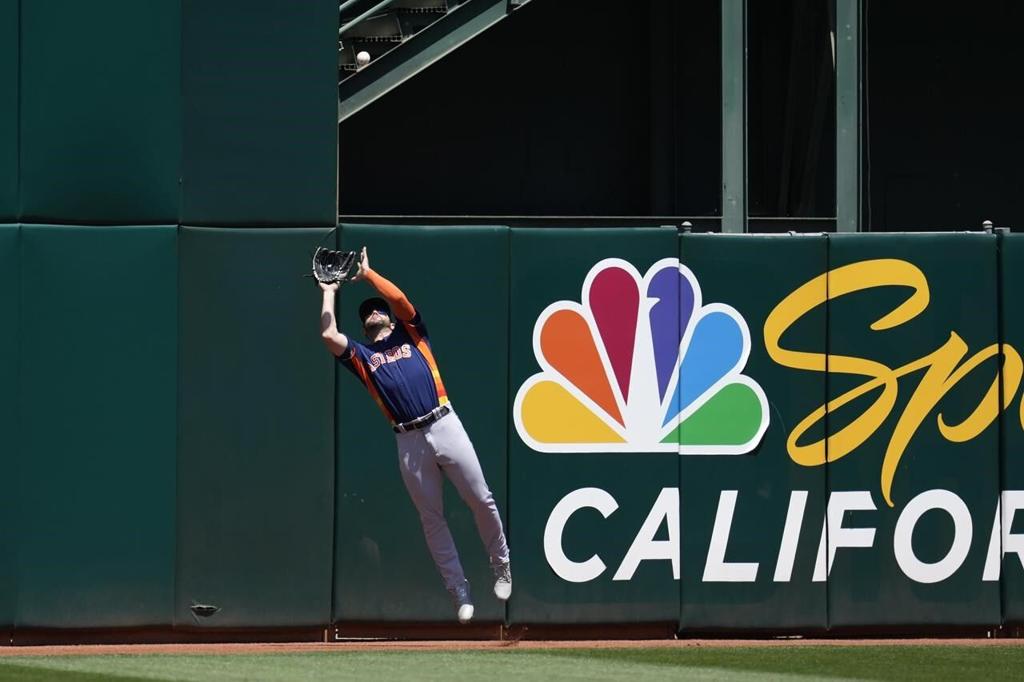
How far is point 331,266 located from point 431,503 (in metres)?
1.58

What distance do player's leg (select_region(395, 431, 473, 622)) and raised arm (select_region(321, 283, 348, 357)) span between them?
729mm

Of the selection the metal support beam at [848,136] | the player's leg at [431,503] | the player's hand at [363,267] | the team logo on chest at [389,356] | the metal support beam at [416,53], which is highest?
the metal support beam at [416,53]

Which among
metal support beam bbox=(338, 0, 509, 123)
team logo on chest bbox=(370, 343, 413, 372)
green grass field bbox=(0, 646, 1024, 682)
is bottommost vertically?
green grass field bbox=(0, 646, 1024, 682)

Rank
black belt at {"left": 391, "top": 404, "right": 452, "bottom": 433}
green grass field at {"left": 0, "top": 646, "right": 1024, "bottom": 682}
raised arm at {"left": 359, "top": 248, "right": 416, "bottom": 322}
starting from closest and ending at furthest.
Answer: green grass field at {"left": 0, "top": 646, "right": 1024, "bottom": 682}
raised arm at {"left": 359, "top": 248, "right": 416, "bottom": 322}
black belt at {"left": 391, "top": 404, "right": 452, "bottom": 433}

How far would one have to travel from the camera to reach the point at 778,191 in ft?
50.5

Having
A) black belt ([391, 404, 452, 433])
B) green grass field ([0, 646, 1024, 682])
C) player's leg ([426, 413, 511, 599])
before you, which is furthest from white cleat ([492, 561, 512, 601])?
black belt ([391, 404, 452, 433])

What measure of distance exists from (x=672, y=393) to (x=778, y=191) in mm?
5543

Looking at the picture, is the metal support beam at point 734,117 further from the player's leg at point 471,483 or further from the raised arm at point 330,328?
the raised arm at point 330,328

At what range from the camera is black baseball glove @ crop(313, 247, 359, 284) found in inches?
381

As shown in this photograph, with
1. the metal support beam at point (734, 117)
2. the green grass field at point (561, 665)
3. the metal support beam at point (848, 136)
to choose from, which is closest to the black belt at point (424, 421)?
the green grass field at point (561, 665)

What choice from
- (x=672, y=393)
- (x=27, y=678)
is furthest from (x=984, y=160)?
(x=27, y=678)

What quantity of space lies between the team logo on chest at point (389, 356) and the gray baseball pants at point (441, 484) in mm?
451

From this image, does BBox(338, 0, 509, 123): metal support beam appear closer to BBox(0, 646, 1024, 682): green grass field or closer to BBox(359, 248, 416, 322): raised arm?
BBox(359, 248, 416, 322): raised arm

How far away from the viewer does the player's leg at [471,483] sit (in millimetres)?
9820
